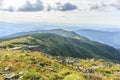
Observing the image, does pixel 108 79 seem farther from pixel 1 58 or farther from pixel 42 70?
pixel 1 58

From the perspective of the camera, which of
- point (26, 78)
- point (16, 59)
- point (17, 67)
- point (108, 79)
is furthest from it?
point (16, 59)

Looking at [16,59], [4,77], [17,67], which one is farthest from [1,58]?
[4,77]

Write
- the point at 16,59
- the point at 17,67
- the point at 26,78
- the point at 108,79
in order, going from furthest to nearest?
the point at 16,59 → the point at 17,67 → the point at 108,79 → the point at 26,78

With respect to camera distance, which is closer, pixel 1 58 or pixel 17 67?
pixel 17 67

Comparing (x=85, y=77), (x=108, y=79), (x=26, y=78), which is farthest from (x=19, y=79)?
(x=108, y=79)

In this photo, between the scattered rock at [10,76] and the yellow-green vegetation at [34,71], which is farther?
the yellow-green vegetation at [34,71]

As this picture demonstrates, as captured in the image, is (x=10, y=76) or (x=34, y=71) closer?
(x=10, y=76)

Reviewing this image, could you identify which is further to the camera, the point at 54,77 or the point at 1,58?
the point at 1,58

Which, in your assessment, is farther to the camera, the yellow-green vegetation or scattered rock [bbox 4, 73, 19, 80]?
the yellow-green vegetation

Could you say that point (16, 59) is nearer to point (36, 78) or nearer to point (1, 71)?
point (1, 71)
